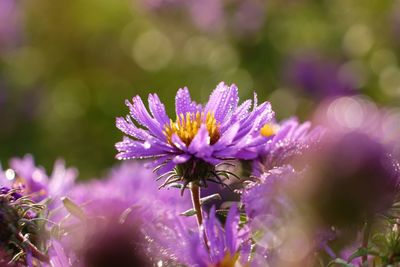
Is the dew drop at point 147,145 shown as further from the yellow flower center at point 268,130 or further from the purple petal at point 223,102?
the yellow flower center at point 268,130

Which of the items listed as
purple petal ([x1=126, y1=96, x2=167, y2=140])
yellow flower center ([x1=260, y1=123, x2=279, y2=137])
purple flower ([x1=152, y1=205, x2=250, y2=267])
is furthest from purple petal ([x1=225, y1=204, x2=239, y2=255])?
yellow flower center ([x1=260, y1=123, x2=279, y2=137])

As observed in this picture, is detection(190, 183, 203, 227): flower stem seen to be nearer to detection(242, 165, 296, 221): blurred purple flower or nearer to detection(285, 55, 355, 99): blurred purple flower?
detection(242, 165, 296, 221): blurred purple flower

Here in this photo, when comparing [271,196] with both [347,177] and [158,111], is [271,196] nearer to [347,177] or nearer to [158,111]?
[347,177]


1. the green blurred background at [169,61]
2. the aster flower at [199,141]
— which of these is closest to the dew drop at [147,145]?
the aster flower at [199,141]

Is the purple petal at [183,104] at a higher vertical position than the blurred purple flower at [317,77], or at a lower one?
higher

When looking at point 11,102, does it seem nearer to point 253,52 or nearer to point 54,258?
point 253,52

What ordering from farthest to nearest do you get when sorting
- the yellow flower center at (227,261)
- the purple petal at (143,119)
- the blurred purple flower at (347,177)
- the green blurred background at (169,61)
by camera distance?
the green blurred background at (169,61) → the purple petal at (143,119) → the yellow flower center at (227,261) → the blurred purple flower at (347,177)

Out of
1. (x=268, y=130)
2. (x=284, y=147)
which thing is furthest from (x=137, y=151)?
(x=268, y=130)

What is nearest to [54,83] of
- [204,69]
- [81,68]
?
[81,68]
